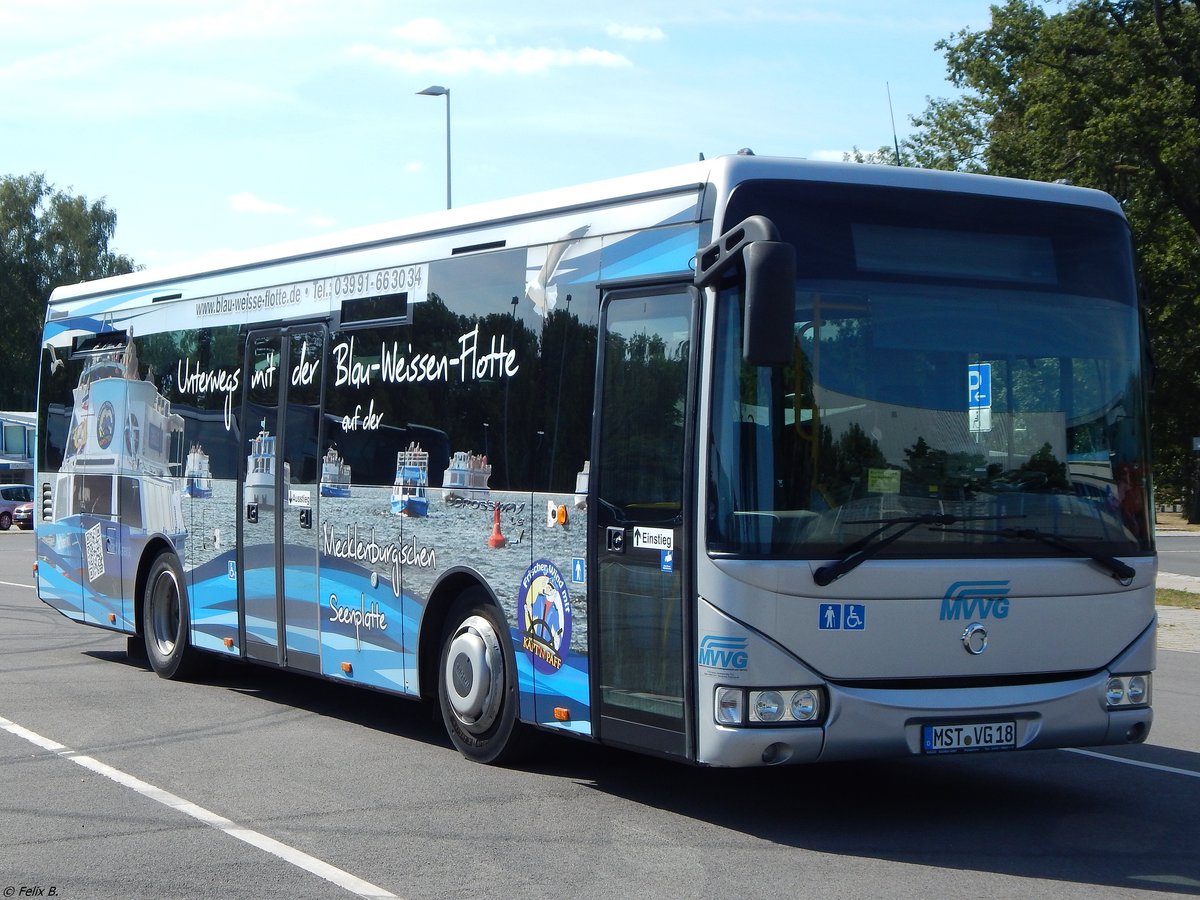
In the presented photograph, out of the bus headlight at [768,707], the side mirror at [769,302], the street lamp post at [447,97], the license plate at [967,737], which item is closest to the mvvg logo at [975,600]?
the license plate at [967,737]

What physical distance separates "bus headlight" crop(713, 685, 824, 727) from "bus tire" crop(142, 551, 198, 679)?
6866 mm

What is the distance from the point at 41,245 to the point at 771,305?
3063 inches

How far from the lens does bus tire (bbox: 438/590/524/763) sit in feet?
28.4

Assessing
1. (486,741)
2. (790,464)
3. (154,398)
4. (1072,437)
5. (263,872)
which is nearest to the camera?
(263,872)

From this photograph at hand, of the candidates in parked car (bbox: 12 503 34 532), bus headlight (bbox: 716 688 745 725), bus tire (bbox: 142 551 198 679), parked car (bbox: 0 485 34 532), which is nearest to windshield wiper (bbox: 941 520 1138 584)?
bus headlight (bbox: 716 688 745 725)

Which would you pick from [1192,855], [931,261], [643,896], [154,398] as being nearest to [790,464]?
[931,261]

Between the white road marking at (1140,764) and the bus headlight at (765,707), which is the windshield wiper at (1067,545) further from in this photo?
the white road marking at (1140,764)

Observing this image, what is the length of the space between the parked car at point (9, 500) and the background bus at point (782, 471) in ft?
168

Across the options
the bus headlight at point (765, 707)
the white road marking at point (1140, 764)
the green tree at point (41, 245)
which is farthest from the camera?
the green tree at point (41, 245)

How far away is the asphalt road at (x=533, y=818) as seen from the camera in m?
6.38

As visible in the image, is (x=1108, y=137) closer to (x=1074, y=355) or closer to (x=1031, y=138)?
(x=1031, y=138)

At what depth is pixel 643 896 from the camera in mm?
6086

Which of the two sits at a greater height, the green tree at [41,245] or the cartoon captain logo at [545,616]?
the green tree at [41,245]

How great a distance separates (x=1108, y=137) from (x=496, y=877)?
30.3 metres
